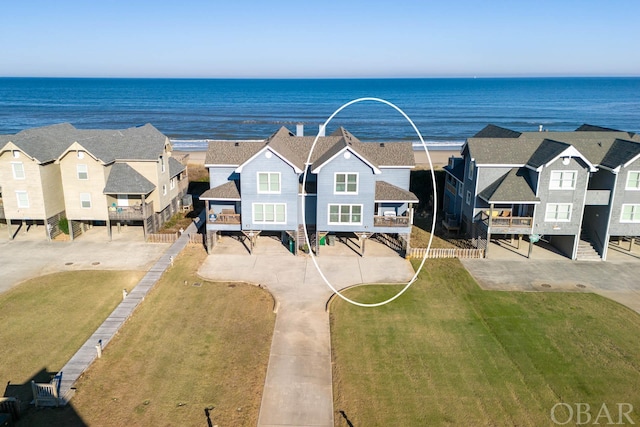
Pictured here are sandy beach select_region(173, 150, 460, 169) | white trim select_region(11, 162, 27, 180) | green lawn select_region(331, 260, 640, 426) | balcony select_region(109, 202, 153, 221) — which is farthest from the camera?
sandy beach select_region(173, 150, 460, 169)

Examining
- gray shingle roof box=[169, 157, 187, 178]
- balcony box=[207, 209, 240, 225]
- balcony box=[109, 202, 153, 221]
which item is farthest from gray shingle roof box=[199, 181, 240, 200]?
gray shingle roof box=[169, 157, 187, 178]

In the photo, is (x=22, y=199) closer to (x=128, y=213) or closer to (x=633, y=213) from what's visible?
(x=128, y=213)

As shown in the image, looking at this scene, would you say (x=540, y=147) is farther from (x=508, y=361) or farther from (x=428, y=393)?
(x=428, y=393)

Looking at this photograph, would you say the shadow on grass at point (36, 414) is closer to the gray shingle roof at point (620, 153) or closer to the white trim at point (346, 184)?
the white trim at point (346, 184)

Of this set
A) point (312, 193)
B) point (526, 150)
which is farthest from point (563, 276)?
point (312, 193)

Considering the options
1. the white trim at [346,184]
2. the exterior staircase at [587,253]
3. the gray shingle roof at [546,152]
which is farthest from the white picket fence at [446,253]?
the gray shingle roof at [546,152]

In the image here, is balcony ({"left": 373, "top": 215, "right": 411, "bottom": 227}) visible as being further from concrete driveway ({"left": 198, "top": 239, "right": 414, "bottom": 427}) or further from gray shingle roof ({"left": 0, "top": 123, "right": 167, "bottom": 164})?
gray shingle roof ({"left": 0, "top": 123, "right": 167, "bottom": 164})
